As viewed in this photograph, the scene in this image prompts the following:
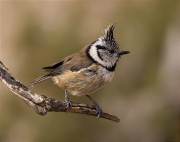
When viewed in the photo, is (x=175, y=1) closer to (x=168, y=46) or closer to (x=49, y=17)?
(x=168, y=46)

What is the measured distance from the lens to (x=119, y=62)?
6199 millimetres

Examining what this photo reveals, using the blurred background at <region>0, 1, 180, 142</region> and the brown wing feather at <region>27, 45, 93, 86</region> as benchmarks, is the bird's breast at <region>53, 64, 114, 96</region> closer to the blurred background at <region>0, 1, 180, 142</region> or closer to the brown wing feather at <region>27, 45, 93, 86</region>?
the brown wing feather at <region>27, 45, 93, 86</region>

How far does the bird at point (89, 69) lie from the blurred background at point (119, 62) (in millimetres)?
1616

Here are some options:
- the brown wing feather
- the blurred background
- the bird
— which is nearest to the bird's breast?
the bird

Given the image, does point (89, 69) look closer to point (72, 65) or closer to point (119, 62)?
point (72, 65)

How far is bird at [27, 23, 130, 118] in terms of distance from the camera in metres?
3.66

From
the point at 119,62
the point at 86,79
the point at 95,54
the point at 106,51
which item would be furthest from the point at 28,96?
the point at 119,62

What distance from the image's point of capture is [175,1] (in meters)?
6.86

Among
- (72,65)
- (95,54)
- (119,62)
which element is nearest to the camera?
(72,65)

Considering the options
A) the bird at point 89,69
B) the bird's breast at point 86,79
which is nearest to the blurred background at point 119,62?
the bird at point 89,69

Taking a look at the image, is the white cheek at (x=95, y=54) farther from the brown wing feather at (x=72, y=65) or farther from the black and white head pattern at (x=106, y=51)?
the brown wing feather at (x=72, y=65)

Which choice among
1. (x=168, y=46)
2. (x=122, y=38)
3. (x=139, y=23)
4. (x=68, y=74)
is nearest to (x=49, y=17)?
(x=122, y=38)

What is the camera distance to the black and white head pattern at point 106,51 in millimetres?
3889

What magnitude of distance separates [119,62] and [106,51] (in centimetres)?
229
